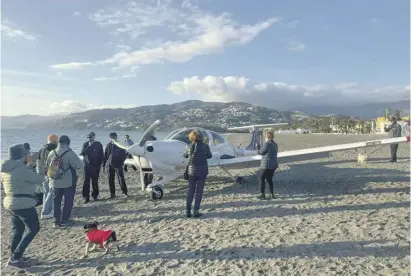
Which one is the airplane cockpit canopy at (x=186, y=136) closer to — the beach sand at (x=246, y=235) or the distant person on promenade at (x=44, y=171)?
the beach sand at (x=246, y=235)

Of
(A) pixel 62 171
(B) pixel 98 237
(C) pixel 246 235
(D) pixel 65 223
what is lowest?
(D) pixel 65 223

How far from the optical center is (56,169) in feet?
21.8

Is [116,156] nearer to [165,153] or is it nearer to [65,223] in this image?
[165,153]

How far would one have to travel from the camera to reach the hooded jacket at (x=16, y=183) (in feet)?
15.3

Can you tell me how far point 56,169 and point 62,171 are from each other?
14 centimetres

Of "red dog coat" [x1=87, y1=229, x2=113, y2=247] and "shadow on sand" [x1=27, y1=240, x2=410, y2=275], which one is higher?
"red dog coat" [x1=87, y1=229, x2=113, y2=247]

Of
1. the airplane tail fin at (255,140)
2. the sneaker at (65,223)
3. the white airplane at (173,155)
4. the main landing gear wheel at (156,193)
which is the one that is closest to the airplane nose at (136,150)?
the white airplane at (173,155)

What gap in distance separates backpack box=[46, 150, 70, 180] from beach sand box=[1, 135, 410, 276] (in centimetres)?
127

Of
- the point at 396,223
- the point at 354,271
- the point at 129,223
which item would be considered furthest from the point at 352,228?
the point at 129,223

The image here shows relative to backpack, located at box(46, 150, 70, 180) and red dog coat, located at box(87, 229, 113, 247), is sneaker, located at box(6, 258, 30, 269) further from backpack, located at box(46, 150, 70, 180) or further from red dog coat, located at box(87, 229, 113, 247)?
backpack, located at box(46, 150, 70, 180)

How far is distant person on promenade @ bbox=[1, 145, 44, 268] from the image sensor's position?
4680mm

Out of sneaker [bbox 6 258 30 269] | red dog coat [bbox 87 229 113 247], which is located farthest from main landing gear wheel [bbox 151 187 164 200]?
sneaker [bbox 6 258 30 269]

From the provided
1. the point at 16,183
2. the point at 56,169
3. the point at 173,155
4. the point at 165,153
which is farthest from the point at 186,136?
the point at 16,183

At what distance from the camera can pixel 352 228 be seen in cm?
566
